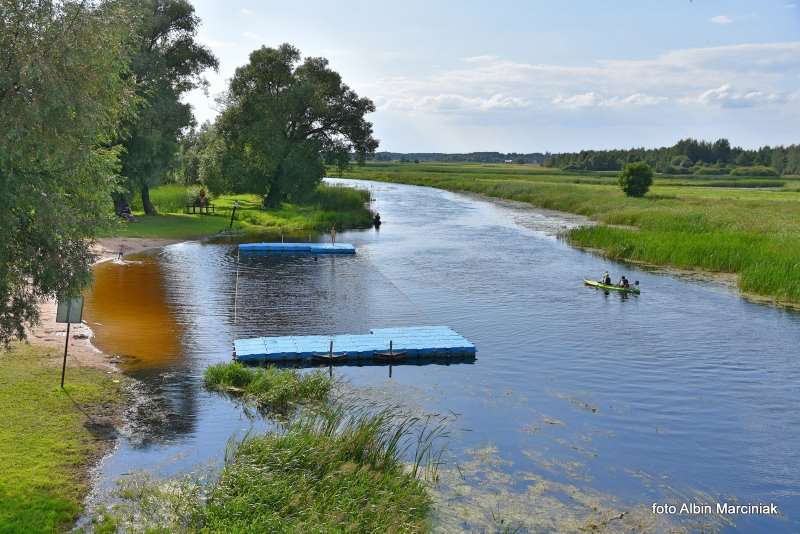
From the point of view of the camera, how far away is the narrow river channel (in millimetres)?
16406

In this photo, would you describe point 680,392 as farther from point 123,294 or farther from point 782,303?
point 123,294

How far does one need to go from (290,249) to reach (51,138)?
36583mm

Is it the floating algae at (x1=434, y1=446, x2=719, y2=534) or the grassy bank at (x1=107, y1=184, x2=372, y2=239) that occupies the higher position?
the grassy bank at (x1=107, y1=184, x2=372, y2=239)

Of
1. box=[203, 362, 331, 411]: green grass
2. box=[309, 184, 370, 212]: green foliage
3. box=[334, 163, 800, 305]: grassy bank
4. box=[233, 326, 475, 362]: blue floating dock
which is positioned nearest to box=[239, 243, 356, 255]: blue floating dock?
box=[334, 163, 800, 305]: grassy bank

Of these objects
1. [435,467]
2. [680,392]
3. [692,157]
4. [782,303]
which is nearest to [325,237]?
[782,303]

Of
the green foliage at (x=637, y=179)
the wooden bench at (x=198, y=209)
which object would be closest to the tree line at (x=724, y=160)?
the green foliage at (x=637, y=179)

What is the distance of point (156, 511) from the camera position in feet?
43.2

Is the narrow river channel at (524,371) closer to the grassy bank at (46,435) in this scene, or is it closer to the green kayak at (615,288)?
the green kayak at (615,288)

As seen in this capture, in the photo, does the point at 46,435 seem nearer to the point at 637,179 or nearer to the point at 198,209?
the point at 198,209

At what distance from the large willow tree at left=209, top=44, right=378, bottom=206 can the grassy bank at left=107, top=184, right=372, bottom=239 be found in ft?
9.44

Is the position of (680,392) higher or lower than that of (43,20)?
lower

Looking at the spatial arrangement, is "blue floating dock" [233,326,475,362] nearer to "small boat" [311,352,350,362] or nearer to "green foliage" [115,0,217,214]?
"small boat" [311,352,350,362]

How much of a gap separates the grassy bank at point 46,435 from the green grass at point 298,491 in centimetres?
111

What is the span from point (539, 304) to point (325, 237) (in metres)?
28.6
